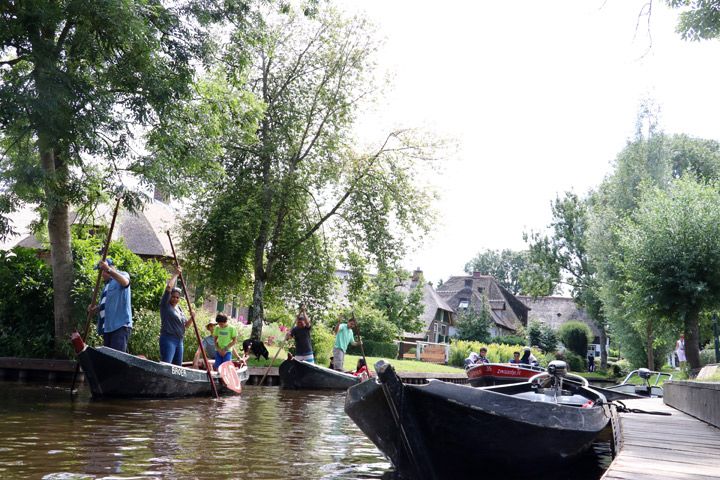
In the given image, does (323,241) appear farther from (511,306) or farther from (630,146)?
(511,306)

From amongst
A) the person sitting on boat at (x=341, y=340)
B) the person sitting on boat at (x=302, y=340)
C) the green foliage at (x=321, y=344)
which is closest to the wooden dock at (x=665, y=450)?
the person sitting on boat at (x=302, y=340)

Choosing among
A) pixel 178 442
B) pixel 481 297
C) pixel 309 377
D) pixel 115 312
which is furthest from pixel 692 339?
pixel 481 297

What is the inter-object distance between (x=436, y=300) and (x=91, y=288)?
55.9 metres

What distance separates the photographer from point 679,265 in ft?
76.3

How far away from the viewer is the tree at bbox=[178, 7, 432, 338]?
25109 mm

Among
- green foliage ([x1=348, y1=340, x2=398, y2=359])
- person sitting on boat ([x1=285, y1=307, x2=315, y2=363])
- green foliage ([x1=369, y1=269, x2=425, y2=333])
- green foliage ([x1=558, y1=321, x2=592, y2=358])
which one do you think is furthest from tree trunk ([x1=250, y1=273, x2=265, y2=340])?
green foliage ([x1=558, y1=321, x2=592, y2=358])

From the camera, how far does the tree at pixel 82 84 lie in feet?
38.2

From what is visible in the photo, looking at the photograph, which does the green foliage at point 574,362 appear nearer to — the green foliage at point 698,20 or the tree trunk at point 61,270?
the tree trunk at point 61,270

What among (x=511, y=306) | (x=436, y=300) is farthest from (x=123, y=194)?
(x=511, y=306)

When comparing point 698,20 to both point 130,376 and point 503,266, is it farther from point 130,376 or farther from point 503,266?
point 503,266

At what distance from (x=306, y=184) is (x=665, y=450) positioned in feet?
66.4

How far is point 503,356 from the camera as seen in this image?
45688 millimetres

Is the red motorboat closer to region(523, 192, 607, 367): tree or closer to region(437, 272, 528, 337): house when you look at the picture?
region(523, 192, 607, 367): tree

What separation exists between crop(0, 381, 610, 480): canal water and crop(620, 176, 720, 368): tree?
13.6 m
